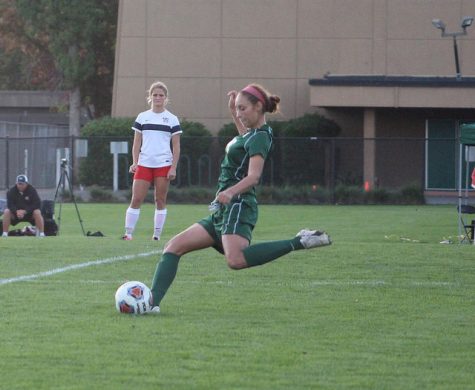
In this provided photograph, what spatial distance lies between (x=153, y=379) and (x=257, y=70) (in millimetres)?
35817

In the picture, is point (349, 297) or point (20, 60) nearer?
point (349, 297)

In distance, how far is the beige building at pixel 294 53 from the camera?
40.5 metres

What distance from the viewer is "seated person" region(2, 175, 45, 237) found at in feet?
72.3

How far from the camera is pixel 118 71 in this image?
1684 inches

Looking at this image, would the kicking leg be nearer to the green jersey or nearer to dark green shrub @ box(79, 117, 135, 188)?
the green jersey

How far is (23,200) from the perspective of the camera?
2231cm

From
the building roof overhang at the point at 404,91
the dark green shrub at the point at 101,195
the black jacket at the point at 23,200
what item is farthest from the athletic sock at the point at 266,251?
the dark green shrub at the point at 101,195

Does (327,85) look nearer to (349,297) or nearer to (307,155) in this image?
(307,155)

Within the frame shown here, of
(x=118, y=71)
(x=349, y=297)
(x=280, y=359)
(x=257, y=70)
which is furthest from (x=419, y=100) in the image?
(x=280, y=359)

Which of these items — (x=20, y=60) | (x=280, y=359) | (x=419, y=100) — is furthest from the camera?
(x=20, y=60)

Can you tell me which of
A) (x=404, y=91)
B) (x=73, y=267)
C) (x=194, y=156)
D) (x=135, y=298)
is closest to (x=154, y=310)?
(x=135, y=298)

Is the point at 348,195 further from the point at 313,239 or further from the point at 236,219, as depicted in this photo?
the point at 236,219

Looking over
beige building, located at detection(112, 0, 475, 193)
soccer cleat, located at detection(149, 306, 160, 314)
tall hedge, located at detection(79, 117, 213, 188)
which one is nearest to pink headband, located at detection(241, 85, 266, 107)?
soccer cleat, located at detection(149, 306, 160, 314)

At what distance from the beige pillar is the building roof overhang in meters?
1.08
